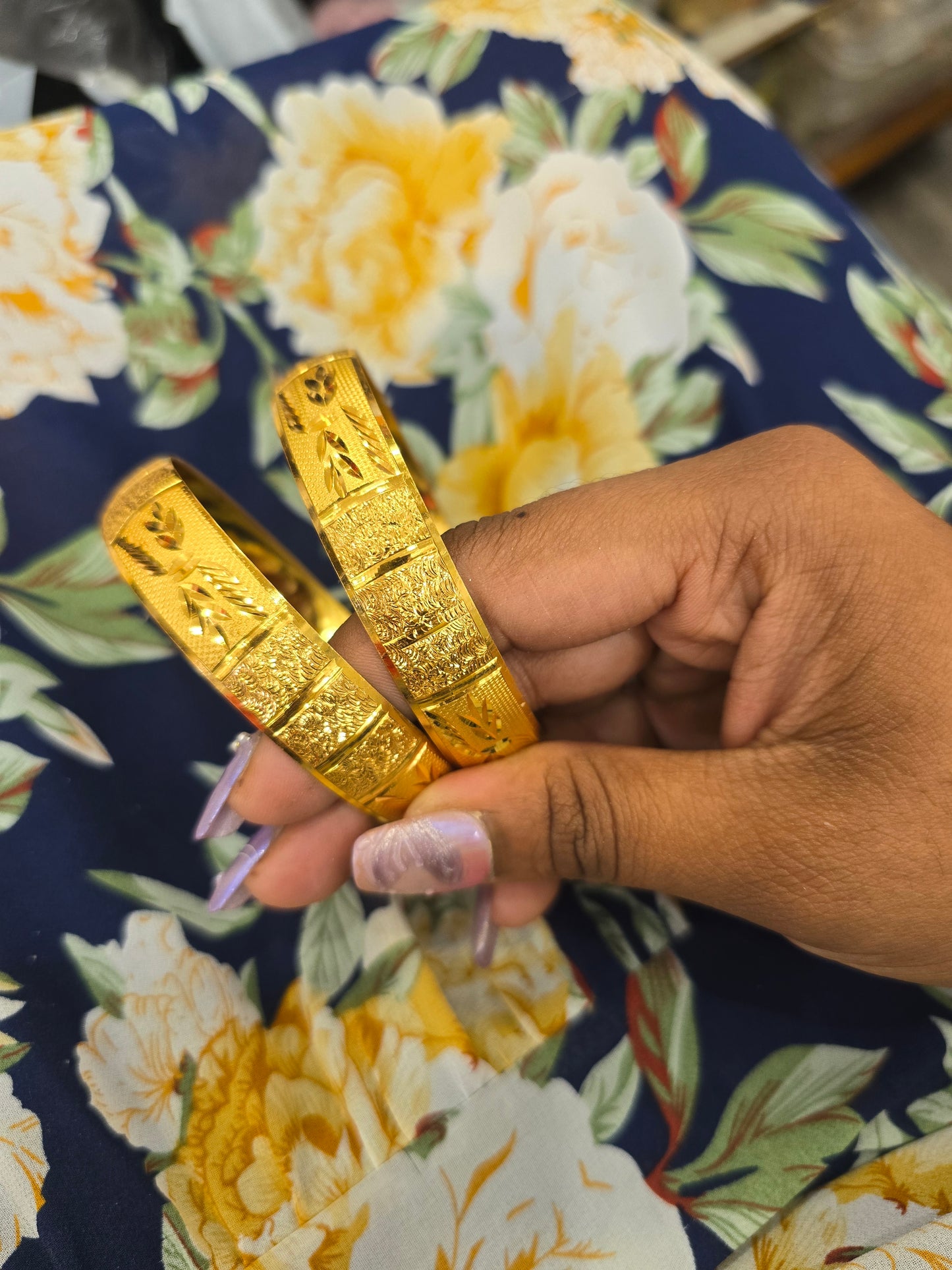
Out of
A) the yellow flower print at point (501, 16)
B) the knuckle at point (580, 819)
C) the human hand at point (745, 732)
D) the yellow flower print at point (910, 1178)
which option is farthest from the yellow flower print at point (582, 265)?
the yellow flower print at point (910, 1178)

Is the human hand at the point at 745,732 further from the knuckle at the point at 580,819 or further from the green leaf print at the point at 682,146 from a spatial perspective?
the green leaf print at the point at 682,146

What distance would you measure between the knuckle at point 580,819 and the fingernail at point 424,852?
0.04 meters

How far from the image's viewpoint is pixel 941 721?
42 centimetres

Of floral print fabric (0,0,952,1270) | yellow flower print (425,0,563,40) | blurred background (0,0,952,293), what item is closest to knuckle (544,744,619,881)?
floral print fabric (0,0,952,1270)

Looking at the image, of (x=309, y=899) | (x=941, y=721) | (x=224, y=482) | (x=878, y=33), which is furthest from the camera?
(x=878, y=33)

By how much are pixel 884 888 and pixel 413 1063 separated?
28cm

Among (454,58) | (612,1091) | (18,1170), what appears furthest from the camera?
(454,58)

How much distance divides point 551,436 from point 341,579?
302 mm

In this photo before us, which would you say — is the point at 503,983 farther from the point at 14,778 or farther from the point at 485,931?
the point at 14,778

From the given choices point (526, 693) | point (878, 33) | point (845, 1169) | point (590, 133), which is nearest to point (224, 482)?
point (526, 693)

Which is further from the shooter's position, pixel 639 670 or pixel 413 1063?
pixel 639 670

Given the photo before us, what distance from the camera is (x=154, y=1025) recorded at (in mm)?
460

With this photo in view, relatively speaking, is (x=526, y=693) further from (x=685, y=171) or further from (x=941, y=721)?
(x=685, y=171)

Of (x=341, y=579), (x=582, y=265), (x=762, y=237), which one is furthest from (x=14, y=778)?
(x=762, y=237)
